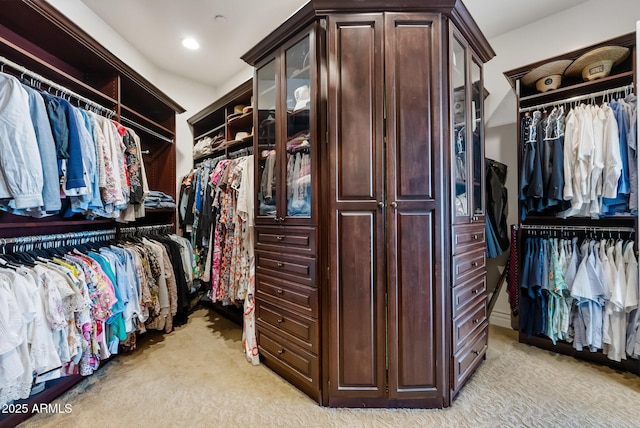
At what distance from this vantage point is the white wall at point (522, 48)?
86.4 inches

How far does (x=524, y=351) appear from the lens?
7.29 ft

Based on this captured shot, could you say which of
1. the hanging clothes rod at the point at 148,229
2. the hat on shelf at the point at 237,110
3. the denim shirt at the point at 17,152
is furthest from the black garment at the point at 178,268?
the hat on shelf at the point at 237,110

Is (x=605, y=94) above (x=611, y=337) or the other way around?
above

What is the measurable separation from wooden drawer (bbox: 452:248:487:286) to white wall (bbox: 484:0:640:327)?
1.07m

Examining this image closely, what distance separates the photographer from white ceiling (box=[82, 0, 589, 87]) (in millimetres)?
2301

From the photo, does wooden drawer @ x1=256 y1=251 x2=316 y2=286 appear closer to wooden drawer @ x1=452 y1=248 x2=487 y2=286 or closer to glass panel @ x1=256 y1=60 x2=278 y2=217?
glass panel @ x1=256 y1=60 x2=278 y2=217

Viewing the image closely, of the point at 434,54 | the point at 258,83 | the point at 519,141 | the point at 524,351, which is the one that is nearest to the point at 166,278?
the point at 258,83

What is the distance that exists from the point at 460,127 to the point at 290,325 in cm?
Answer: 169

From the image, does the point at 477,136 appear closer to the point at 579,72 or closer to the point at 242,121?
the point at 579,72

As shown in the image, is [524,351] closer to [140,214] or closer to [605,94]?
[605,94]

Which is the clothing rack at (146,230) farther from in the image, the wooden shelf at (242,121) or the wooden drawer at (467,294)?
the wooden drawer at (467,294)

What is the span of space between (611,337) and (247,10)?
381 centimetres

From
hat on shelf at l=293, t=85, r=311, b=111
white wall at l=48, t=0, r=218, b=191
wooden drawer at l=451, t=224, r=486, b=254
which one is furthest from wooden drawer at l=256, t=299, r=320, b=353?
white wall at l=48, t=0, r=218, b=191

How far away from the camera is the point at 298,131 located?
179 cm
